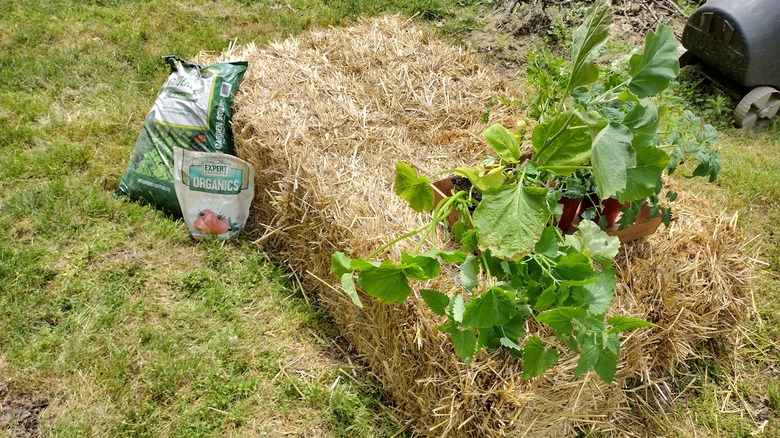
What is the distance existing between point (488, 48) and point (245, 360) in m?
3.36

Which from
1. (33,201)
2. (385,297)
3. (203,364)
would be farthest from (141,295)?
(385,297)

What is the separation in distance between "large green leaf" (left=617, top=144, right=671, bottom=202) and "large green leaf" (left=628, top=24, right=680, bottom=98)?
0.77 feet

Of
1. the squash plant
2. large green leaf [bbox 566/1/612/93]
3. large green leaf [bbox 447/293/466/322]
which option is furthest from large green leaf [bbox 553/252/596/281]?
large green leaf [bbox 566/1/612/93]

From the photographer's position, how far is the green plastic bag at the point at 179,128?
3.18 m

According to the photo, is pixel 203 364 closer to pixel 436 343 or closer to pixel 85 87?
pixel 436 343

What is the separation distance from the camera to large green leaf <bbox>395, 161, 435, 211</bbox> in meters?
2.07

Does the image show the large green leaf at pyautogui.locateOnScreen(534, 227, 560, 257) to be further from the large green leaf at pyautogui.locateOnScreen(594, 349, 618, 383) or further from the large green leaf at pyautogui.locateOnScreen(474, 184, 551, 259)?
the large green leaf at pyautogui.locateOnScreen(594, 349, 618, 383)

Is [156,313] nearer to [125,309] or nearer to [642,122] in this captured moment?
[125,309]

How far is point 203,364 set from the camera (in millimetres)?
2564

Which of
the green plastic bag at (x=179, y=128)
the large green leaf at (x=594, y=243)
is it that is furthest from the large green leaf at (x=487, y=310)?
the green plastic bag at (x=179, y=128)

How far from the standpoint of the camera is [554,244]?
1890mm

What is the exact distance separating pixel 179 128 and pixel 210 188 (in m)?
0.38

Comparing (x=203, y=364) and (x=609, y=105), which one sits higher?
(x=609, y=105)

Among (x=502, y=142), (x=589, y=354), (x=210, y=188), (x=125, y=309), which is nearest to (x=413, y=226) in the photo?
(x=502, y=142)
